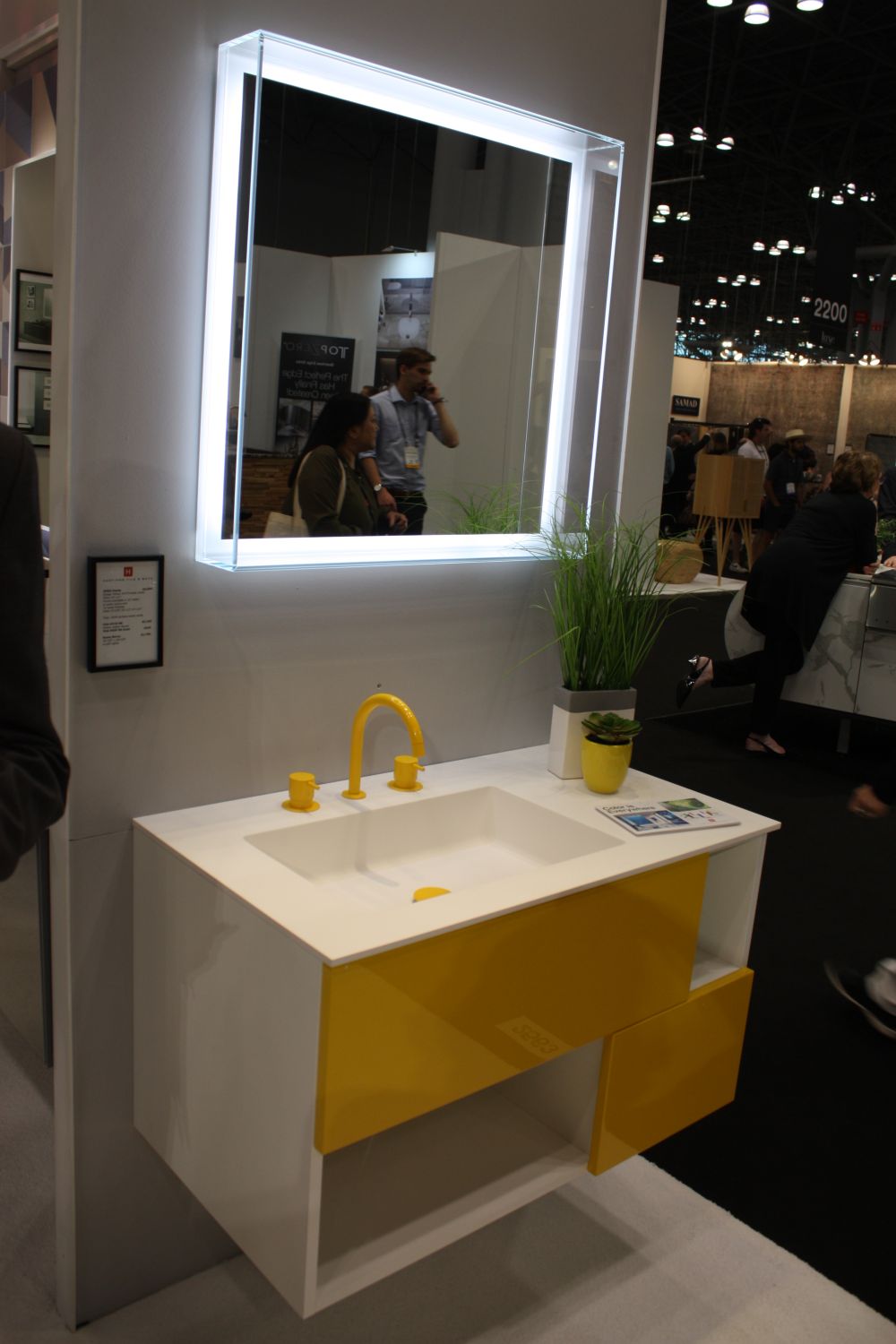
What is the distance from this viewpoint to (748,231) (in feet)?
53.9

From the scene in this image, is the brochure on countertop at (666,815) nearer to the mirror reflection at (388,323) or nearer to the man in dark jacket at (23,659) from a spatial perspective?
the mirror reflection at (388,323)

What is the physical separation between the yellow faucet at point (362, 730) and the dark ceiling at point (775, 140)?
326 inches

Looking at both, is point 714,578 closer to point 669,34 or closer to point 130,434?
point 669,34

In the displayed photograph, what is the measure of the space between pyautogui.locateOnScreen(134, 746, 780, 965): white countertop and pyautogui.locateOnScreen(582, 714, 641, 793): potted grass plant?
0.11 ft

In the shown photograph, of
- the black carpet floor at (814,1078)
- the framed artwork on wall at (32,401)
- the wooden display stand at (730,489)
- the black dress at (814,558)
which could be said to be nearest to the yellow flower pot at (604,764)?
the black carpet floor at (814,1078)

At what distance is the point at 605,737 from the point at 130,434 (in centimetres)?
108

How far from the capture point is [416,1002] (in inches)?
63.2

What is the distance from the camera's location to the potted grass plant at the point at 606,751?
88.2 inches

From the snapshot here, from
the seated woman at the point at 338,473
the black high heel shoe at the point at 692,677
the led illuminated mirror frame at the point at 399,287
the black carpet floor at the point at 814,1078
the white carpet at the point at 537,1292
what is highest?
the led illuminated mirror frame at the point at 399,287

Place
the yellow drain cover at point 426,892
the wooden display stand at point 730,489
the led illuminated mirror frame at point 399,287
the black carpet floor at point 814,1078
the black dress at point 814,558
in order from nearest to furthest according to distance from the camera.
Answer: the led illuminated mirror frame at point 399,287
the yellow drain cover at point 426,892
the black carpet floor at point 814,1078
the black dress at point 814,558
the wooden display stand at point 730,489

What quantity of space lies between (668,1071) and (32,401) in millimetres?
2418

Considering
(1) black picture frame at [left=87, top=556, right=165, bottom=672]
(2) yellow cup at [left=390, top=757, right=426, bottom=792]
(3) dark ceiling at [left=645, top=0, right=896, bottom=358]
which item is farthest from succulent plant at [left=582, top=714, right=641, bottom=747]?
(3) dark ceiling at [left=645, top=0, right=896, bottom=358]

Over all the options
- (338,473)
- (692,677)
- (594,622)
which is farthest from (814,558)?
(338,473)

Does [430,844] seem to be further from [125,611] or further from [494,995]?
[125,611]
